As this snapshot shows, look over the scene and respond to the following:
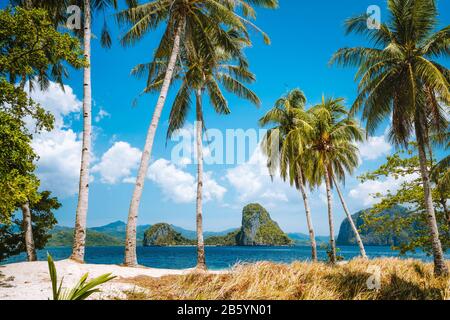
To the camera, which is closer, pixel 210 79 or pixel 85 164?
pixel 85 164

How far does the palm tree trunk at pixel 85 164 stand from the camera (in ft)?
35.2

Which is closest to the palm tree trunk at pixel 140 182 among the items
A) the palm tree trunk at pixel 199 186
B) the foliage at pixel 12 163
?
the palm tree trunk at pixel 199 186

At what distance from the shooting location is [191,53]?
51.2 ft

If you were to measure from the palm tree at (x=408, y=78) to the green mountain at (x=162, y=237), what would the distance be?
153557 mm

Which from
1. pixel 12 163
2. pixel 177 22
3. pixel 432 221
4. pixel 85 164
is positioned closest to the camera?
pixel 12 163

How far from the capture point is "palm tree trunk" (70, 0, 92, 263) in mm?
10727

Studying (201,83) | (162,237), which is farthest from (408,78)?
(162,237)

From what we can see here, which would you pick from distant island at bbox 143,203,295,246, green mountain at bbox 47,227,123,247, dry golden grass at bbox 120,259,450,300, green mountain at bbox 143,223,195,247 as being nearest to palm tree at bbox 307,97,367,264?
dry golden grass at bbox 120,259,450,300

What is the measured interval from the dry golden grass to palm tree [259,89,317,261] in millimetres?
10270

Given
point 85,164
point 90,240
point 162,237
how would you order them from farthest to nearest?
point 90,240, point 162,237, point 85,164

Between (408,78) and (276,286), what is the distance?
32.4 ft

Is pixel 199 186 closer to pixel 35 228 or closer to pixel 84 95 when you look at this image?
pixel 84 95

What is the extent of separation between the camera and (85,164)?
37.8 feet

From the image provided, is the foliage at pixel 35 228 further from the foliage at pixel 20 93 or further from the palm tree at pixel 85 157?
the foliage at pixel 20 93
